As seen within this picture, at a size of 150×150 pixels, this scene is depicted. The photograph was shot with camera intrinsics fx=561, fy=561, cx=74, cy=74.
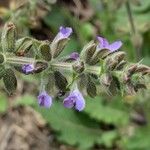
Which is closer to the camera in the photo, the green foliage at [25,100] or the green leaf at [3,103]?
the green foliage at [25,100]

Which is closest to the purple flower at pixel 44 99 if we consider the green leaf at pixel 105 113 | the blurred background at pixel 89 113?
the blurred background at pixel 89 113

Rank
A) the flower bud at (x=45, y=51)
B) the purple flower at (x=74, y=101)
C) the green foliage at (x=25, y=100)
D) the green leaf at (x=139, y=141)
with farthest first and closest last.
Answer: the green foliage at (x=25, y=100), the green leaf at (x=139, y=141), the flower bud at (x=45, y=51), the purple flower at (x=74, y=101)

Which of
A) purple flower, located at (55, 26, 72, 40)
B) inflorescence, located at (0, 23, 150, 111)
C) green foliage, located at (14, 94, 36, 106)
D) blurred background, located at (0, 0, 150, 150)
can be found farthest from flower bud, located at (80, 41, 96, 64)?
green foliage, located at (14, 94, 36, 106)

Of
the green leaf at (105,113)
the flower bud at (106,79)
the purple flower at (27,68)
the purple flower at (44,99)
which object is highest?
the green leaf at (105,113)

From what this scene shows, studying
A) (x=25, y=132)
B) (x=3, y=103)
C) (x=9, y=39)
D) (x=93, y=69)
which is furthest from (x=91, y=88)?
(x=25, y=132)

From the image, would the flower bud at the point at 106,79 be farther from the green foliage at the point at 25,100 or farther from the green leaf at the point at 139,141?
the green foliage at the point at 25,100

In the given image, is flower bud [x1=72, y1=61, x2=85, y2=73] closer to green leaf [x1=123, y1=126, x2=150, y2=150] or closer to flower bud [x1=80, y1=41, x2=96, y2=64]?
flower bud [x1=80, y1=41, x2=96, y2=64]

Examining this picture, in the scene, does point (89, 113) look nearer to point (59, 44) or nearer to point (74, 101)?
point (59, 44)
